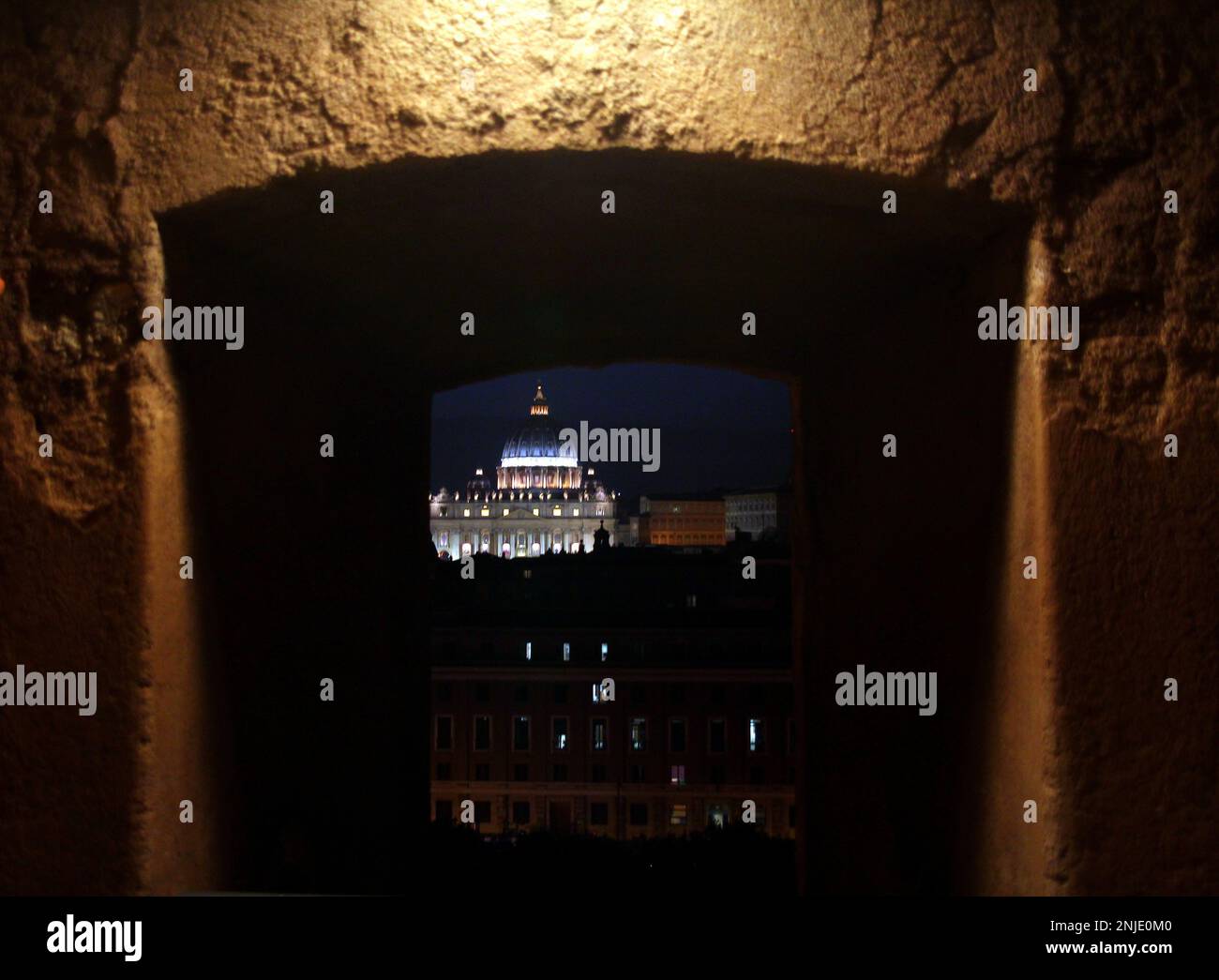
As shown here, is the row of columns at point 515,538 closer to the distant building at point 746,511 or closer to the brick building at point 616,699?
the distant building at point 746,511

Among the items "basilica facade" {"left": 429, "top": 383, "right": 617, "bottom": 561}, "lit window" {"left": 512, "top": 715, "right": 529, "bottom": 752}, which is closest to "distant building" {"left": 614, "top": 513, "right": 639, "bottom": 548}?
"basilica facade" {"left": 429, "top": 383, "right": 617, "bottom": 561}

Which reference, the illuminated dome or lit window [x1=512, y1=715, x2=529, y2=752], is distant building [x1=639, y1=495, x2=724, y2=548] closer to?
the illuminated dome

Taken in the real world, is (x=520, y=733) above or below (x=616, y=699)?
below

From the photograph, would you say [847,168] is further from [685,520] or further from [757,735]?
[685,520]

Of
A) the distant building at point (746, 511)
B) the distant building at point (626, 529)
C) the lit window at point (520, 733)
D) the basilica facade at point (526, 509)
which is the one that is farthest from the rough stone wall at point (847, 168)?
the basilica facade at point (526, 509)

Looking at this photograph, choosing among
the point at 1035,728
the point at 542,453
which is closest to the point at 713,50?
the point at 1035,728

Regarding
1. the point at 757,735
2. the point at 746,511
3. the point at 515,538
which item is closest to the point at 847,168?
the point at 757,735
